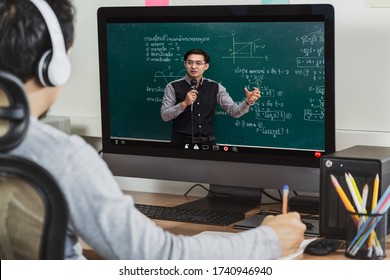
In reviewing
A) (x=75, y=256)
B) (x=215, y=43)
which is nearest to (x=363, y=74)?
(x=215, y=43)

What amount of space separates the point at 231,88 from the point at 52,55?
2.54 ft

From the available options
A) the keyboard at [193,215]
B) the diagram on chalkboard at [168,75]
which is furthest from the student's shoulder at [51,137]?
the diagram on chalkboard at [168,75]

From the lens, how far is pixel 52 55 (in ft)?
4.07

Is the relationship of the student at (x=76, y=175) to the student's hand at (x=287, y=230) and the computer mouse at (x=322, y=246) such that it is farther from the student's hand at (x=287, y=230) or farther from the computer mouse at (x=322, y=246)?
the computer mouse at (x=322, y=246)

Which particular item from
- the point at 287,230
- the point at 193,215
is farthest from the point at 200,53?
the point at 287,230

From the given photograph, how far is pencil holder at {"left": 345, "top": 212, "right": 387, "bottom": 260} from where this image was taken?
1531 millimetres

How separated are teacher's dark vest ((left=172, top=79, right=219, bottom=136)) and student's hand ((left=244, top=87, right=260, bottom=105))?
0.09 meters

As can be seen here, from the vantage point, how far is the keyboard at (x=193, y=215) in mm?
1872

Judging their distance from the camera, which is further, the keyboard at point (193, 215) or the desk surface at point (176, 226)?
the keyboard at point (193, 215)

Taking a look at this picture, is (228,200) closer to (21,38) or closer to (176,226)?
(176,226)

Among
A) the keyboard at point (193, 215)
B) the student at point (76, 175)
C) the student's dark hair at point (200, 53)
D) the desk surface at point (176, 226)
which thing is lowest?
the desk surface at point (176, 226)

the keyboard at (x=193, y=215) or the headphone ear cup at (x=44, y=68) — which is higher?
the headphone ear cup at (x=44, y=68)

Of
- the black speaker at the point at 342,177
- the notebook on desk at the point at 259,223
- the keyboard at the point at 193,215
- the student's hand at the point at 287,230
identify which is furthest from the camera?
the keyboard at the point at 193,215
